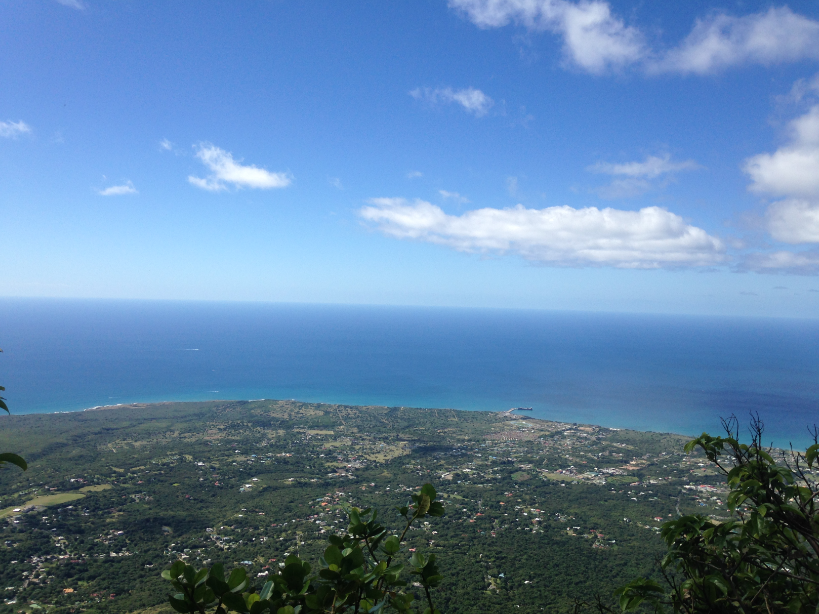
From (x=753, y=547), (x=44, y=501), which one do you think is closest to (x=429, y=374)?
(x=44, y=501)

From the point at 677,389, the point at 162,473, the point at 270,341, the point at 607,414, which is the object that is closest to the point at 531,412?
the point at 607,414

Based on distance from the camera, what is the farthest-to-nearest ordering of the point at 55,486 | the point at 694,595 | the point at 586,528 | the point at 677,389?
the point at 677,389 < the point at 55,486 < the point at 586,528 < the point at 694,595

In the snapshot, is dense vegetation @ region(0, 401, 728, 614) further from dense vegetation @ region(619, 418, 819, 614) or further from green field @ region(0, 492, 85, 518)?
dense vegetation @ region(619, 418, 819, 614)

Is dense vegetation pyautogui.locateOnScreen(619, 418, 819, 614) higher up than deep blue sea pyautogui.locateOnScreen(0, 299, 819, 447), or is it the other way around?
dense vegetation pyautogui.locateOnScreen(619, 418, 819, 614)

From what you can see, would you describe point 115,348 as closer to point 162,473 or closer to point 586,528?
point 162,473

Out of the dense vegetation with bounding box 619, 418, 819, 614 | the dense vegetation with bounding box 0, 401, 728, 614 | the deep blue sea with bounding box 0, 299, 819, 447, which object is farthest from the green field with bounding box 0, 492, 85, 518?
the dense vegetation with bounding box 619, 418, 819, 614

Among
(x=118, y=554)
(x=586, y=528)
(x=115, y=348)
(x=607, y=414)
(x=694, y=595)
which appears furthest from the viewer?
(x=115, y=348)

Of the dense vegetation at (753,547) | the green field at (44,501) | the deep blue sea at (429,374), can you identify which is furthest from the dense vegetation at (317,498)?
the dense vegetation at (753,547)

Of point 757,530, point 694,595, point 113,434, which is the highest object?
point 757,530
